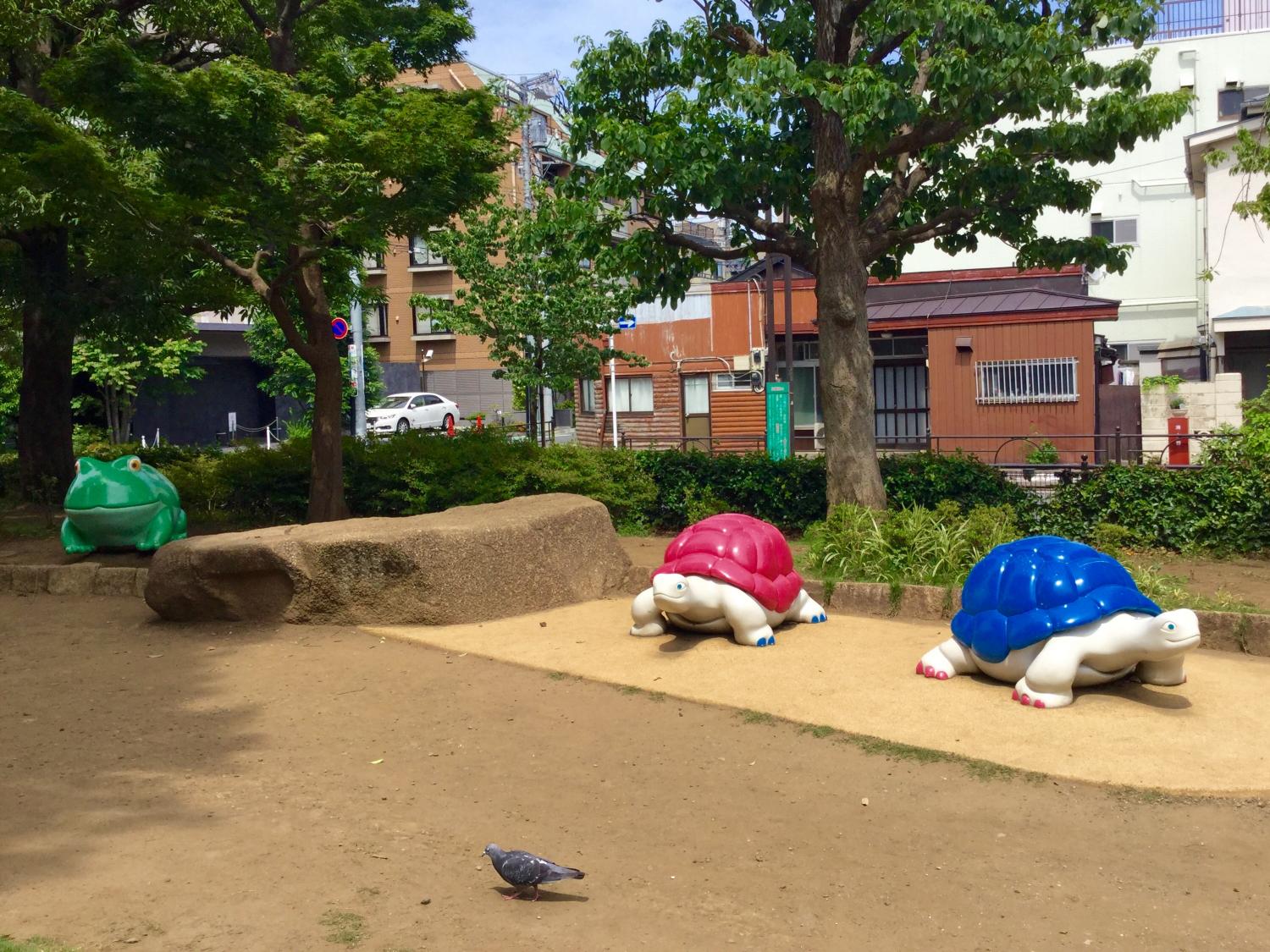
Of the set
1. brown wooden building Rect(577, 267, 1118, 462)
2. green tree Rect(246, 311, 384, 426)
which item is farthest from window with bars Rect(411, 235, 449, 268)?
brown wooden building Rect(577, 267, 1118, 462)

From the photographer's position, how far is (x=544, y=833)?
17.6 feet

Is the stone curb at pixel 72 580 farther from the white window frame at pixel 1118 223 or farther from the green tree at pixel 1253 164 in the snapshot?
the white window frame at pixel 1118 223

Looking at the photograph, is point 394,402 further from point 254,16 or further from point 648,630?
point 648,630

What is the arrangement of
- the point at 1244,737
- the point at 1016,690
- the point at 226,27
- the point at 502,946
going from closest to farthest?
1. the point at 502,946
2. the point at 1244,737
3. the point at 1016,690
4. the point at 226,27

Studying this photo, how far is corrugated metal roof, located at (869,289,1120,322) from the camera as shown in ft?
72.2

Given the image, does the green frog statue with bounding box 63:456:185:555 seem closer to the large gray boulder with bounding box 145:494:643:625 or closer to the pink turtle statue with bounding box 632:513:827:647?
the large gray boulder with bounding box 145:494:643:625

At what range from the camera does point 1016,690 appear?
7.19 meters

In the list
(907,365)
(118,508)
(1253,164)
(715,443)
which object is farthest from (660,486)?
(907,365)

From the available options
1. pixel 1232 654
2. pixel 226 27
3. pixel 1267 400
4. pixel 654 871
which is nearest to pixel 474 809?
pixel 654 871

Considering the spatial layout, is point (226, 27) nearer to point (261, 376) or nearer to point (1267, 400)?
point (1267, 400)

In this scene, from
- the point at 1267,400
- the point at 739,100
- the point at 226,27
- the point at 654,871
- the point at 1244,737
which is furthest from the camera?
the point at 226,27

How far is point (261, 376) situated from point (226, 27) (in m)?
28.0

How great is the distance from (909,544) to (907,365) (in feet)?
50.5

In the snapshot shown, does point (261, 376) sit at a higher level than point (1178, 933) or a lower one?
higher
